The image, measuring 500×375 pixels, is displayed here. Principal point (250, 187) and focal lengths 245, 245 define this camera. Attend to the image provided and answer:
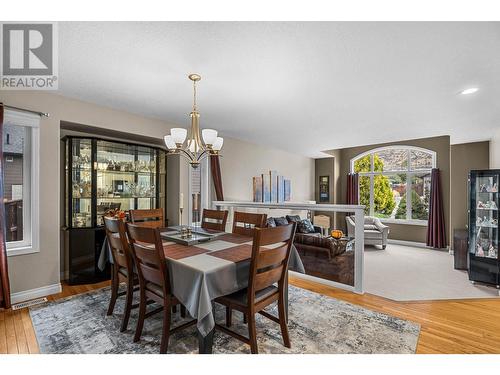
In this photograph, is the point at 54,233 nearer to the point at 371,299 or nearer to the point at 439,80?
the point at 371,299

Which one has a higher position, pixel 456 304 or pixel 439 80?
pixel 439 80

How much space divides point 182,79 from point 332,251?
280 centimetres

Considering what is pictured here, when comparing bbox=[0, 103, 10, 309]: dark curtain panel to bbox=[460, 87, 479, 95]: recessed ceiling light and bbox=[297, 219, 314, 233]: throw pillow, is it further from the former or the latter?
bbox=[460, 87, 479, 95]: recessed ceiling light

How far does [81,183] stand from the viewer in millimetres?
3361

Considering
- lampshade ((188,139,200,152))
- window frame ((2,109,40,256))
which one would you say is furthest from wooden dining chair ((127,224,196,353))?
window frame ((2,109,40,256))

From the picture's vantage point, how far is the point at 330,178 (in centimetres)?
748

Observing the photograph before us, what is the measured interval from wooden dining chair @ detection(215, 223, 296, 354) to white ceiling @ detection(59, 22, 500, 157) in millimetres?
1396

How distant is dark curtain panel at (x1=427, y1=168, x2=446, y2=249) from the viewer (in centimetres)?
568

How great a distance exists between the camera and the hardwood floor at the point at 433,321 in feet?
6.43

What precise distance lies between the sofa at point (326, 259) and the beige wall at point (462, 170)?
3457 millimetres
